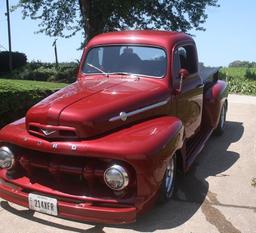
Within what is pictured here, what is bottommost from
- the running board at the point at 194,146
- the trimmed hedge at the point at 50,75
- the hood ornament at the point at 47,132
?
the trimmed hedge at the point at 50,75

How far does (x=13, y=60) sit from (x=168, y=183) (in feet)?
84.6

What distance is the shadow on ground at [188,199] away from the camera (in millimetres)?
5176

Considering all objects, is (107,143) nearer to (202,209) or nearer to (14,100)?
(202,209)

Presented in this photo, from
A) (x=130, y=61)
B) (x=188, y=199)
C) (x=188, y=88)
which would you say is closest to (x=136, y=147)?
(x=188, y=199)

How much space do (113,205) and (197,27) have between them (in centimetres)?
2150

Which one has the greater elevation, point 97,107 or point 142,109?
point 97,107

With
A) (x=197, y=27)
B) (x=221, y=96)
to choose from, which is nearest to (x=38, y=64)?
(x=197, y=27)

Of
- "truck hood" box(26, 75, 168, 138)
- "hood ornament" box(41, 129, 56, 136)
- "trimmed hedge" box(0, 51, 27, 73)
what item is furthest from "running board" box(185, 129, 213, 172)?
"trimmed hedge" box(0, 51, 27, 73)

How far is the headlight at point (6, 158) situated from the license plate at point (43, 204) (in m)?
0.52

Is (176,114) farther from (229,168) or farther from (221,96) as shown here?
(221,96)

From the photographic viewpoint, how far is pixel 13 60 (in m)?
30.0

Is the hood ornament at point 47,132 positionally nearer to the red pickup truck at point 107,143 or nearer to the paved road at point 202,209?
the red pickup truck at point 107,143

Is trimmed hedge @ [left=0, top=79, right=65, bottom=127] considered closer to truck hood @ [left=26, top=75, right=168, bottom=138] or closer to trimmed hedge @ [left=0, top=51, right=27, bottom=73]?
truck hood @ [left=26, top=75, right=168, bottom=138]

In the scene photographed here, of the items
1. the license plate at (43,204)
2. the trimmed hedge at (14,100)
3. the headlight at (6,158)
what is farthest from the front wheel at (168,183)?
the trimmed hedge at (14,100)
